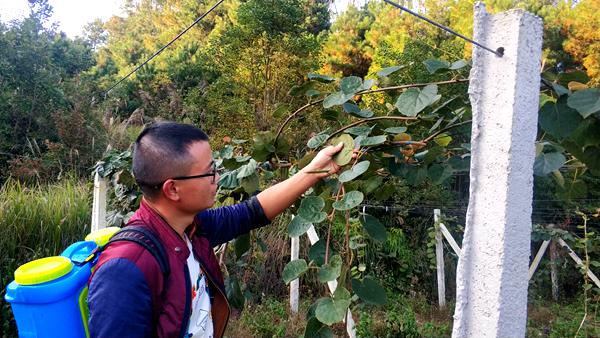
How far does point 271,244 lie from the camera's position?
422cm

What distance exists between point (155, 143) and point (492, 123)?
71cm

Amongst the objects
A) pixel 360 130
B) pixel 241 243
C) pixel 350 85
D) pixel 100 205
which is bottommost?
pixel 100 205

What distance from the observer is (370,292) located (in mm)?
1107

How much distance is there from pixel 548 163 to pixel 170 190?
82cm

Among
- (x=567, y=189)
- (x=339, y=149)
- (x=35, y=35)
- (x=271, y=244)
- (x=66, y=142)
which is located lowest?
(x=271, y=244)

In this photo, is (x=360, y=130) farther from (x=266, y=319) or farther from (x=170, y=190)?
(x=266, y=319)

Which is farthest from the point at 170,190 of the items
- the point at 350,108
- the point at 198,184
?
the point at 350,108

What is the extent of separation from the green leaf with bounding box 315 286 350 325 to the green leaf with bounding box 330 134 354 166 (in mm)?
310

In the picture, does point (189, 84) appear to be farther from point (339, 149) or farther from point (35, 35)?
point (339, 149)

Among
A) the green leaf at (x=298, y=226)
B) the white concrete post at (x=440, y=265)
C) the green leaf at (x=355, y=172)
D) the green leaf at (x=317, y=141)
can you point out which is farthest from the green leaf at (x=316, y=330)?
the white concrete post at (x=440, y=265)

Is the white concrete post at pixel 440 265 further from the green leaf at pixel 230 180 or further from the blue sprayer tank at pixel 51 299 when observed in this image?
the blue sprayer tank at pixel 51 299

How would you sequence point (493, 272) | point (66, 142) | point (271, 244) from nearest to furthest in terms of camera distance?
1. point (493, 272)
2. point (271, 244)
3. point (66, 142)

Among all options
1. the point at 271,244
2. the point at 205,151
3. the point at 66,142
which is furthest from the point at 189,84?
the point at 205,151

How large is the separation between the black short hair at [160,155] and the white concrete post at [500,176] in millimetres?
Result: 634
